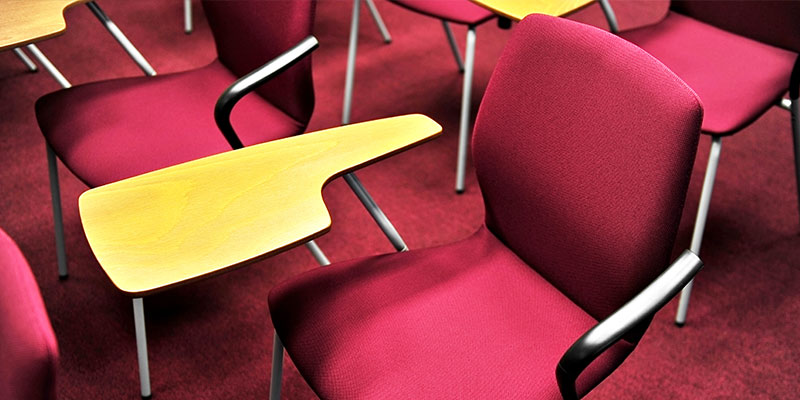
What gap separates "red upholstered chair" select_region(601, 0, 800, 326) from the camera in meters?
1.90

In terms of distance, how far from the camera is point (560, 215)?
1329 mm

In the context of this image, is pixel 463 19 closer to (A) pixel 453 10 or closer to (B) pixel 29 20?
(A) pixel 453 10

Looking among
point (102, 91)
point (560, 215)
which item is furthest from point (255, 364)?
point (560, 215)

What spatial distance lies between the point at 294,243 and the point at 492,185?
45 cm

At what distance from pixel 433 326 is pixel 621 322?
356 mm

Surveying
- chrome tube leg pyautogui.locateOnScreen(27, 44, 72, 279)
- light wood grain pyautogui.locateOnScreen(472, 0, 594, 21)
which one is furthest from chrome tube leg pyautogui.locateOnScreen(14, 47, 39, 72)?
light wood grain pyautogui.locateOnScreen(472, 0, 594, 21)

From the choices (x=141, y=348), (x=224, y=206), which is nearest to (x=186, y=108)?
(x=141, y=348)

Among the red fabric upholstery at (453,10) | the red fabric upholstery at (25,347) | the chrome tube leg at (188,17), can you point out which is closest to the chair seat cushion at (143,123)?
the red fabric upholstery at (453,10)

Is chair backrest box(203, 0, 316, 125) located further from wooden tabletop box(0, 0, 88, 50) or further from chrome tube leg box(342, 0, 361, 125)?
chrome tube leg box(342, 0, 361, 125)

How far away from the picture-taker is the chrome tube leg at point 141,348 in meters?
1.68

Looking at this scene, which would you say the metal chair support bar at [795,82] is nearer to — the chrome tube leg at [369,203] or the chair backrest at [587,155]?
the chair backrest at [587,155]

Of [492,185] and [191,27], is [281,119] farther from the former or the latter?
[191,27]

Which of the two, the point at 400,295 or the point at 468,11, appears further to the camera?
the point at 468,11

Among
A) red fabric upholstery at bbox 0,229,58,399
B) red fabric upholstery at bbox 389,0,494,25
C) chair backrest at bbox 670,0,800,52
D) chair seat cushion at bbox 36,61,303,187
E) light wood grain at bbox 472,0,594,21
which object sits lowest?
chair seat cushion at bbox 36,61,303,187
